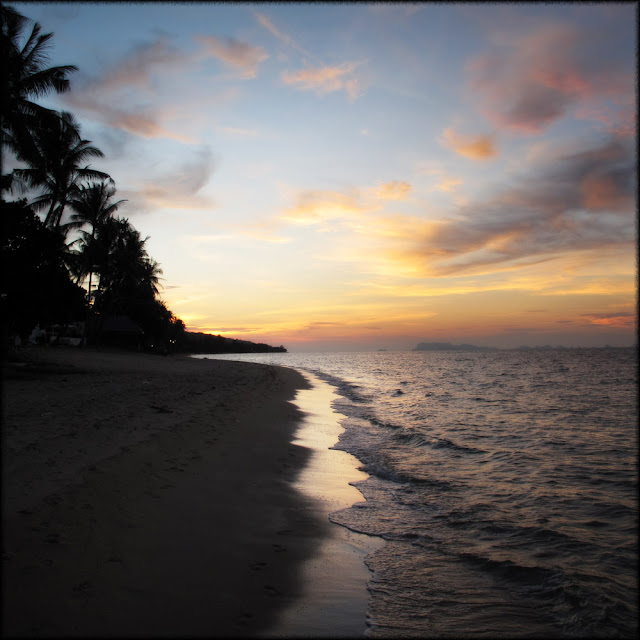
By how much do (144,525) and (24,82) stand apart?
75.9 ft

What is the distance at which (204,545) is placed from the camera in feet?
15.3

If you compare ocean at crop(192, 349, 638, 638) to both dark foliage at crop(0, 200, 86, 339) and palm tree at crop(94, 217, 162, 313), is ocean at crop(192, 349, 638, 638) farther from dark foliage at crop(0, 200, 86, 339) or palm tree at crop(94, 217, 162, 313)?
palm tree at crop(94, 217, 162, 313)

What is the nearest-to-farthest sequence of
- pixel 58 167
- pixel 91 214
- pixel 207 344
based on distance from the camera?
1. pixel 58 167
2. pixel 91 214
3. pixel 207 344

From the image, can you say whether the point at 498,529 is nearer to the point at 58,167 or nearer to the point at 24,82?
the point at 24,82

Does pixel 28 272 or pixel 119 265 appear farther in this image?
pixel 119 265

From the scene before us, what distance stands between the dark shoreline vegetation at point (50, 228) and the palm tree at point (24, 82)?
0.14 ft

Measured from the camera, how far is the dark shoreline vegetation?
61.2 feet

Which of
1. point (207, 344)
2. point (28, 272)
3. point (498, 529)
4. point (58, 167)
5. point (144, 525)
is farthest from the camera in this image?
point (207, 344)

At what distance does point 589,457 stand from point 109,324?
2073 inches

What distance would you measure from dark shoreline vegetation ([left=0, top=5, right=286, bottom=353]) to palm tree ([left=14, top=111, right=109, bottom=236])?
6 centimetres

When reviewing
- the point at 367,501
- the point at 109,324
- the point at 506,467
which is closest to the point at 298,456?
the point at 367,501

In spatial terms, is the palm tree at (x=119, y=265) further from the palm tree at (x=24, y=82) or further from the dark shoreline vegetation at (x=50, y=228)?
the palm tree at (x=24, y=82)

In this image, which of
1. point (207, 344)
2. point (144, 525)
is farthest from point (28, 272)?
point (207, 344)

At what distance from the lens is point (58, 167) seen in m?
27.7
